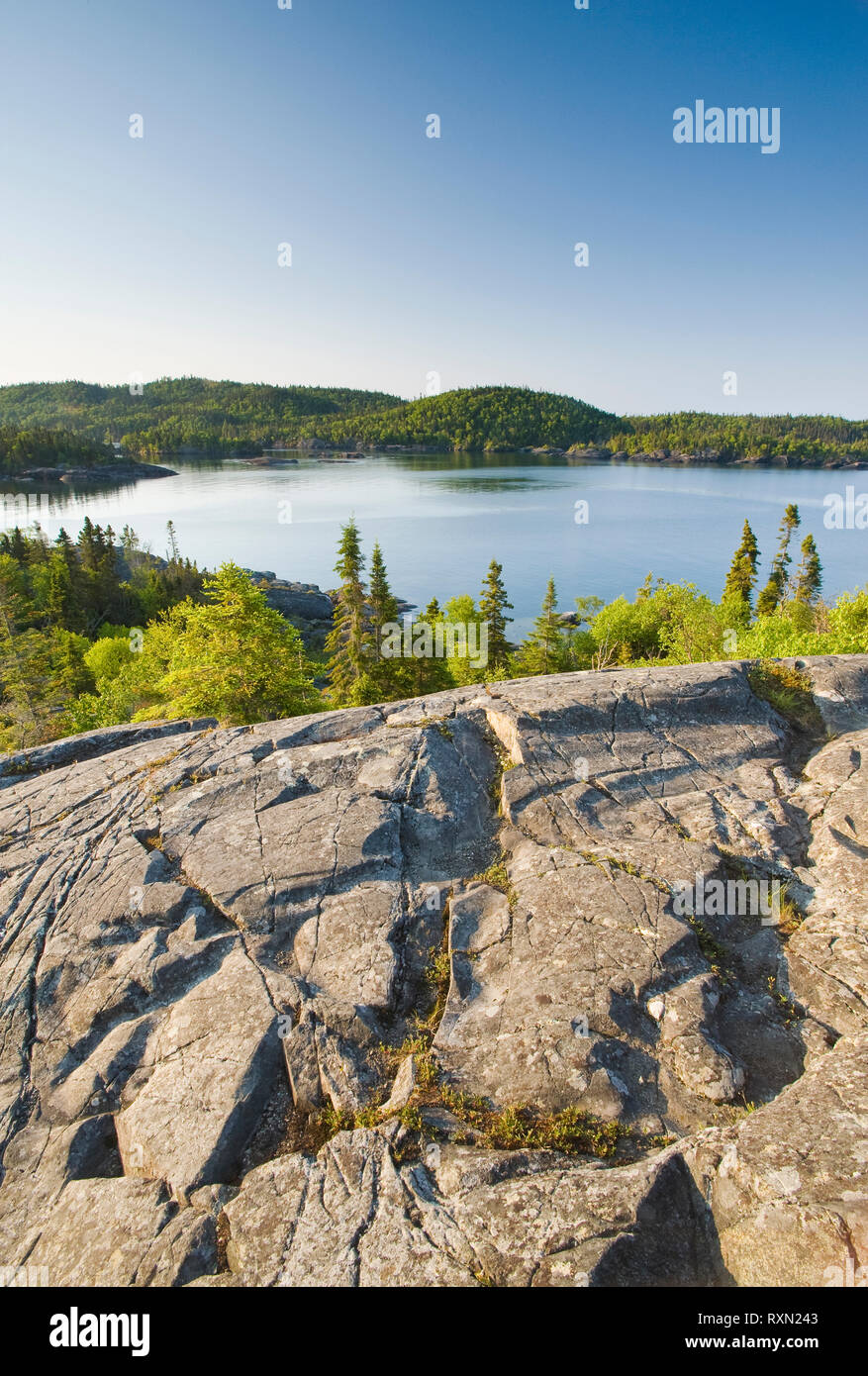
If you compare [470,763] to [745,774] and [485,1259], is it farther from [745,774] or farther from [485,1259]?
[485,1259]

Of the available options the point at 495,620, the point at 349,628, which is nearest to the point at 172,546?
the point at 349,628

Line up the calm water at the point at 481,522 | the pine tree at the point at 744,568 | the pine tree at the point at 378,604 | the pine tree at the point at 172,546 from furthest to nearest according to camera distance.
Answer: the pine tree at the point at 172,546 → the calm water at the point at 481,522 → the pine tree at the point at 744,568 → the pine tree at the point at 378,604

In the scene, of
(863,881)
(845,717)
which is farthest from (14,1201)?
(845,717)

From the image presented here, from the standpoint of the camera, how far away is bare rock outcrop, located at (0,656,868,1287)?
4.79 metres

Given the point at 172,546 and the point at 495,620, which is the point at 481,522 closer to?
the point at 172,546

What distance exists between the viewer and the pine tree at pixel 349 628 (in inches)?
1580

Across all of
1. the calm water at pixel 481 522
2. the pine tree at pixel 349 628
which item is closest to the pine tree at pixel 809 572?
the calm water at pixel 481 522

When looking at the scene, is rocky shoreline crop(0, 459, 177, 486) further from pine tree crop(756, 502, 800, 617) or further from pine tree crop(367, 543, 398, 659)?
pine tree crop(756, 502, 800, 617)

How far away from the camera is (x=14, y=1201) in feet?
19.2

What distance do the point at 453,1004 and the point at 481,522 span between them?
113m

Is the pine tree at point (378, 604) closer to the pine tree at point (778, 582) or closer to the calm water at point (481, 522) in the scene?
the calm water at point (481, 522)

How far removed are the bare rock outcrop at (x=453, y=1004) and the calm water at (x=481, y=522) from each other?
61.9m

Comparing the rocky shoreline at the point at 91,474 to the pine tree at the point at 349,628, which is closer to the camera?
the pine tree at the point at 349,628

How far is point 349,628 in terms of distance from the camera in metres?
41.8
